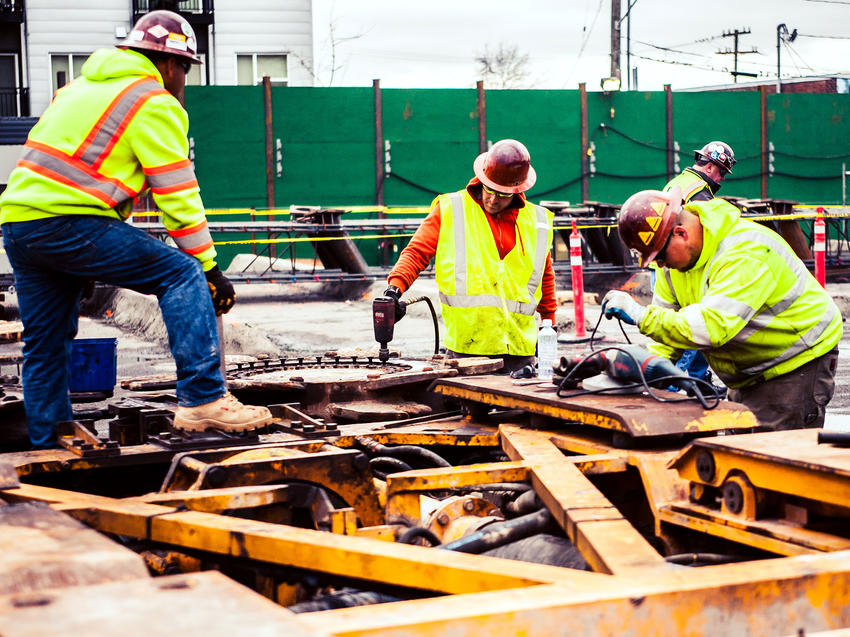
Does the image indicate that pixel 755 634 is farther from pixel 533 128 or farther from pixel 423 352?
pixel 533 128

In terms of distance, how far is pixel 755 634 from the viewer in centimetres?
234

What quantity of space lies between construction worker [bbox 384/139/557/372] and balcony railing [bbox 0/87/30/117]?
2736 centimetres

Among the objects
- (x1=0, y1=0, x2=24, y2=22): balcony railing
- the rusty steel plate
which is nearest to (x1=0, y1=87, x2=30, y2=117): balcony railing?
(x1=0, y1=0, x2=24, y2=22): balcony railing

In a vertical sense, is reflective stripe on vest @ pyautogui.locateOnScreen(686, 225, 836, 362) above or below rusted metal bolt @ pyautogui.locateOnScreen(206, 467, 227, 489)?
above

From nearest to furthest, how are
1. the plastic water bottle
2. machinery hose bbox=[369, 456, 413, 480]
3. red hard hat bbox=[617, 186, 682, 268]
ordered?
1. machinery hose bbox=[369, 456, 413, 480]
2. red hard hat bbox=[617, 186, 682, 268]
3. the plastic water bottle

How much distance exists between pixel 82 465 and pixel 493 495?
1523mm

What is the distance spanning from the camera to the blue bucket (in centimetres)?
582

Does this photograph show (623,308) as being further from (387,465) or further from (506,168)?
(506,168)

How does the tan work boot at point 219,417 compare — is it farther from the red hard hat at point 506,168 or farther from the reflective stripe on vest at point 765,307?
the red hard hat at point 506,168

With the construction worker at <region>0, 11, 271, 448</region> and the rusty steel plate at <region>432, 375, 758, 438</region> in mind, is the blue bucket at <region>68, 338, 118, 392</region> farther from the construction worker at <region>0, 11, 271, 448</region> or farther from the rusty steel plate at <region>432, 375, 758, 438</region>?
the rusty steel plate at <region>432, 375, 758, 438</region>

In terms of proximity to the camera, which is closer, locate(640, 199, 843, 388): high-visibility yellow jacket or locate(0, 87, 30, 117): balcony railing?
locate(640, 199, 843, 388): high-visibility yellow jacket

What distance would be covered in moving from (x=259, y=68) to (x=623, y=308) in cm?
2819

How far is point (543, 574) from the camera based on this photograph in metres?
2.45

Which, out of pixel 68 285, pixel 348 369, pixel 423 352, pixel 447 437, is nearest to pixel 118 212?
pixel 68 285
